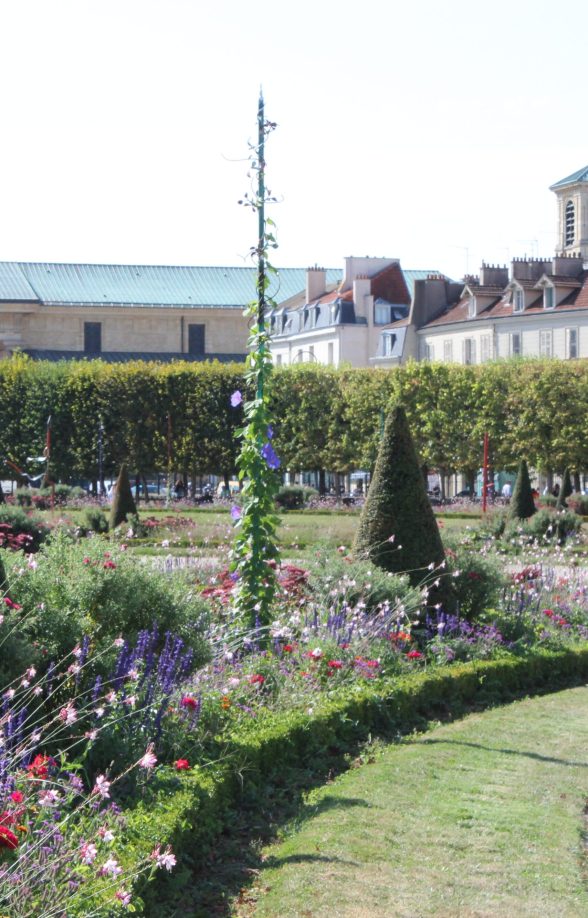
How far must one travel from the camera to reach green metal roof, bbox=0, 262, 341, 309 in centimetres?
6656

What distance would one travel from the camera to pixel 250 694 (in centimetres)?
762

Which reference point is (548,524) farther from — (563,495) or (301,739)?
(301,739)

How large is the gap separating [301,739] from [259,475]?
262 centimetres

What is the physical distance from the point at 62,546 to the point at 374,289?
54.8 meters

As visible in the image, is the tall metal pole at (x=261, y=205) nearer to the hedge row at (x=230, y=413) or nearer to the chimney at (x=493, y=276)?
the hedge row at (x=230, y=413)

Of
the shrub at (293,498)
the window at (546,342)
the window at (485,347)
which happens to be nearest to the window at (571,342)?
the window at (546,342)

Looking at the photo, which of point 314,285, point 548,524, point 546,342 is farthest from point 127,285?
point 548,524

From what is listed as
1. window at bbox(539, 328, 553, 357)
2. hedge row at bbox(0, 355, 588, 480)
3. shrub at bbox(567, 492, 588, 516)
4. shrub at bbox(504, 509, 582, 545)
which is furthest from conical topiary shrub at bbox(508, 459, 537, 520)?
window at bbox(539, 328, 553, 357)

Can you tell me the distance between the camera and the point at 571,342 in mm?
50250

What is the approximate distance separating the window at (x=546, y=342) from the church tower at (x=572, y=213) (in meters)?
29.0

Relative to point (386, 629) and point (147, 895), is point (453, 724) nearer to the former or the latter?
point (386, 629)

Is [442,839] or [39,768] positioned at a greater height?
[39,768]

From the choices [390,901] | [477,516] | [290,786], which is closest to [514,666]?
[290,786]

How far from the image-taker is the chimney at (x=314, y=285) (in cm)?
6694
